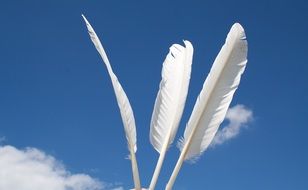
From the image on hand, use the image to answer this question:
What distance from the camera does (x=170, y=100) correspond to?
5797mm

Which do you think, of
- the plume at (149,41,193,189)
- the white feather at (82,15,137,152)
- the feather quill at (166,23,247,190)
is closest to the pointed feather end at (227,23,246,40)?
the feather quill at (166,23,247,190)

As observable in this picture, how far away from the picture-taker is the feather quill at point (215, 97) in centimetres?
554

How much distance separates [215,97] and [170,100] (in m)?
0.52

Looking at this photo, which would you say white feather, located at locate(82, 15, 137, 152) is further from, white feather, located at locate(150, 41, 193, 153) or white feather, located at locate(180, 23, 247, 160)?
white feather, located at locate(180, 23, 247, 160)

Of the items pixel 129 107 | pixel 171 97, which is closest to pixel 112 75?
pixel 129 107

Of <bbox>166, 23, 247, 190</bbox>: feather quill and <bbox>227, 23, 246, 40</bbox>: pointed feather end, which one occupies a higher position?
<bbox>227, 23, 246, 40</bbox>: pointed feather end

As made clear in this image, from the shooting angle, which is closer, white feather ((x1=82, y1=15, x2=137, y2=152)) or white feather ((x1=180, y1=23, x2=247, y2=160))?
white feather ((x1=82, y1=15, x2=137, y2=152))

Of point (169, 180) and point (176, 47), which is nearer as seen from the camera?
point (169, 180)

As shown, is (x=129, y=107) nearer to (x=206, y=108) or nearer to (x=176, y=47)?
(x=206, y=108)

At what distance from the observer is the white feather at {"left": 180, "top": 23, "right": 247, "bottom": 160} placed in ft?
18.2

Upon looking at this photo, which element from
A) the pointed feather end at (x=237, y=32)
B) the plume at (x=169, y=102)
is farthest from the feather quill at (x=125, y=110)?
the pointed feather end at (x=237, y=32)

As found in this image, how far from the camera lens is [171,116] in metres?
5.70

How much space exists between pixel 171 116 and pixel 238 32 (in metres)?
1.17

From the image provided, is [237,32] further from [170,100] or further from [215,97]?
[170,100]
